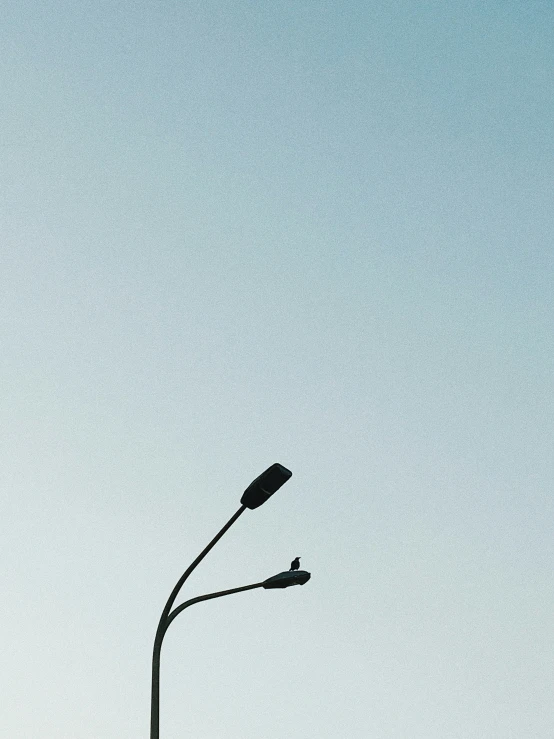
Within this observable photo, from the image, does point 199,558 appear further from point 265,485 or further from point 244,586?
point 265,485

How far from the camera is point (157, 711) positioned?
11992mm

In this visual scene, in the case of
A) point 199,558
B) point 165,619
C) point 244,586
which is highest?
point 199,558

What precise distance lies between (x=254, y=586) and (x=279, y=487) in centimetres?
130

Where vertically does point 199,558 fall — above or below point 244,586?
above

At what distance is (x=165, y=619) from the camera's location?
41.1 ft

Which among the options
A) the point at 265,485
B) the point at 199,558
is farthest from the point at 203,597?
the point at 265,485

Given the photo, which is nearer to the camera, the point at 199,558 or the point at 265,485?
the point at 265,485

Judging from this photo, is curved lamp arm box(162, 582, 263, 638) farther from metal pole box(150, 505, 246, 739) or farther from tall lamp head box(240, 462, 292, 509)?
tall lamp head box(240, 462, 292, 509)

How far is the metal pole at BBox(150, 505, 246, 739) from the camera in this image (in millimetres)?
11977

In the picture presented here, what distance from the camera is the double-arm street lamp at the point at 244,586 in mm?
12113

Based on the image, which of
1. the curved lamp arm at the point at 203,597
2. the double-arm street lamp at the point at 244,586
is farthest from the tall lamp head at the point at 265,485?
the curved lamp arm at the point at 203,597

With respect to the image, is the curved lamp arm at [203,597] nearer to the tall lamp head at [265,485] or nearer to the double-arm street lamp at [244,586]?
the double-arm street lamp at [244,586]

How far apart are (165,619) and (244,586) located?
1.02m

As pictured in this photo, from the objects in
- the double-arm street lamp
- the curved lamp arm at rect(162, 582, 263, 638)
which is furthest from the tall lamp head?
the curved lamp arm at rect(162, 582, 263, 638)
